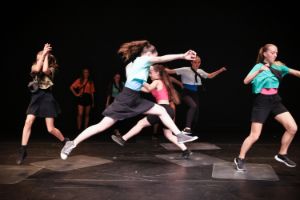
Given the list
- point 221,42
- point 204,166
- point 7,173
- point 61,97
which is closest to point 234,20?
point 221,42

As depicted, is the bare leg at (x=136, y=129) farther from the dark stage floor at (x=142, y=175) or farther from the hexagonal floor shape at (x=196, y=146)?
the hexagonal floor shape at (x=196, y=146)

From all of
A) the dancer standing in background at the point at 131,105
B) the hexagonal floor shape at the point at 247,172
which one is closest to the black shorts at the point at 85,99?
the dancer standing in background at the point at 131,105

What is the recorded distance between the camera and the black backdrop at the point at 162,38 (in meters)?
9.39

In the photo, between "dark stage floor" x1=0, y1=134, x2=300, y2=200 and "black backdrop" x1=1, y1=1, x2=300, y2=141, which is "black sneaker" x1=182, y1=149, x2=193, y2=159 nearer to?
"dark stage floor" x1=0, y1=134, x2=300, y2=200

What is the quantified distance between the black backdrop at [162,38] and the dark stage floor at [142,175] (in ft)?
12.5

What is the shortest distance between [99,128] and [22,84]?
21.8ft

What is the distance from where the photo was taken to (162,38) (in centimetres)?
954

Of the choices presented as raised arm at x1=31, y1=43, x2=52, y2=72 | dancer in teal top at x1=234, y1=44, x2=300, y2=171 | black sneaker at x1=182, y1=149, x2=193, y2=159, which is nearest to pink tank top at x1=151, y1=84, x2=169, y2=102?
black sneaker at x1=182, y1=149, x2=193, y2=159

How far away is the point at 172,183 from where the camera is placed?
3.65 metres

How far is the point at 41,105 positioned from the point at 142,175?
171cm

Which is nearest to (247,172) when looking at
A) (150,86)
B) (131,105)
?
(131,105)

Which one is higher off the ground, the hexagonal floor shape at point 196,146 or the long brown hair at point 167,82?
the long brown hair at point 167,82

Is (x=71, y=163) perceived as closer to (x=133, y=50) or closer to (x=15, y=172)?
(x=15, y=172)

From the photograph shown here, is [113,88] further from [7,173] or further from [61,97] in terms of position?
[7,173]
